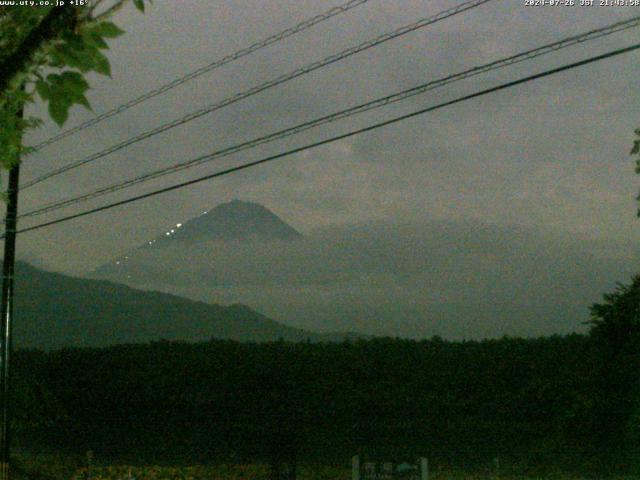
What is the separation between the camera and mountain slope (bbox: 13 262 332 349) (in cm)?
4544

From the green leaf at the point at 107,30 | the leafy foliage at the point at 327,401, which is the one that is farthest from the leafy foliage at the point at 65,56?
the leafy foliage at the point at 327,401

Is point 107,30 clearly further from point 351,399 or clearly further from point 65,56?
point 351,399

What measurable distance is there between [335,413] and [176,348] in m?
5.07

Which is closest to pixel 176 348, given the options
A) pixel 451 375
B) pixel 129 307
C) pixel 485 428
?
pixel 451 375

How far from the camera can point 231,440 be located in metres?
16.0

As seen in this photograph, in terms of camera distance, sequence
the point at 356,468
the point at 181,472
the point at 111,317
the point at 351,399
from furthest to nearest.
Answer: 1. the point at 111,317
2. the point at 351,399
3. the point at 181,472
4. the point at 356,468

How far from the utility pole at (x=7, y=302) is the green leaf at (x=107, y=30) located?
415 inches

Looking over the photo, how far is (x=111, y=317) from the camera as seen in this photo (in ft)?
168

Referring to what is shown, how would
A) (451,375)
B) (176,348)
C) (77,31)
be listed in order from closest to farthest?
(77,31) → (451,375) → (176,348)

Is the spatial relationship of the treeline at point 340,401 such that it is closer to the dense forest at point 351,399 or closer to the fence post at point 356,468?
the dense forest at point 351,399

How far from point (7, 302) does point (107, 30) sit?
11.0m

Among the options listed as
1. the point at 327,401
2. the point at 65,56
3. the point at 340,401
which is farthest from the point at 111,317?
the point at 65,56

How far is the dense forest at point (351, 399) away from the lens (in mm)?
13359

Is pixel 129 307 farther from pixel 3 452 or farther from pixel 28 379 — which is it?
pixel 3 452
